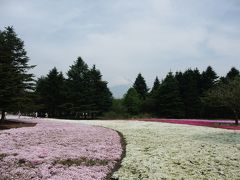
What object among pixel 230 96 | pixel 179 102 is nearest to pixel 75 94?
pixel 179 102

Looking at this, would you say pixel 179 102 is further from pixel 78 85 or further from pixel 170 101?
pixel 78 85

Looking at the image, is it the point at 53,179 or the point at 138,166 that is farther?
the point at 138,166

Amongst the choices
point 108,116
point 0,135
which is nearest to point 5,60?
point 0,135

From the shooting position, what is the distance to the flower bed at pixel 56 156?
1478cm

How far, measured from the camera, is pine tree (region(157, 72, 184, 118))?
261 feet

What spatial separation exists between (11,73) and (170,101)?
51.3 metres

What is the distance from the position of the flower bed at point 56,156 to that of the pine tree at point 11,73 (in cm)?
1055

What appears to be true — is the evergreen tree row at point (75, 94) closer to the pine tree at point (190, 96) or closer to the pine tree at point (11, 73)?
the pine tree at point (190, 96)

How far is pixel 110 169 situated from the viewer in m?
16.2

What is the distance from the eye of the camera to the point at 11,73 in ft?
123

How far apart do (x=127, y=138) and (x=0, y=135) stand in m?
10.4

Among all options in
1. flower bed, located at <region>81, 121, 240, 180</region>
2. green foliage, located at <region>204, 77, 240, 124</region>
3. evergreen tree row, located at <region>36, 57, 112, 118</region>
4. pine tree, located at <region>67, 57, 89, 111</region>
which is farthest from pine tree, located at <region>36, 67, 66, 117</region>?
flower bed, located at <region>81, 121, 240, 180</region>

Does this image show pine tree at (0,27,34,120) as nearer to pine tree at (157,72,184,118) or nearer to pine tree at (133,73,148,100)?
Result: pine tree at (157,72,184,118)

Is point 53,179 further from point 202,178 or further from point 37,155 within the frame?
point 202,178
